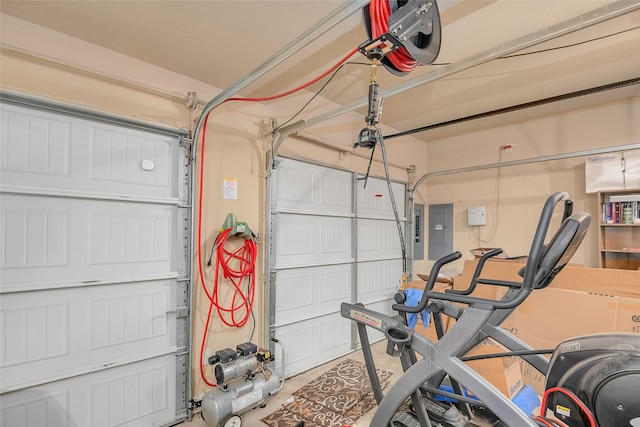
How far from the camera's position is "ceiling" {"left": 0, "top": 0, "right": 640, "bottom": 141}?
1.89 meters

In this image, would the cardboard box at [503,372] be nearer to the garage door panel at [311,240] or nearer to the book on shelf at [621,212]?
the garage door panel at [311,240]

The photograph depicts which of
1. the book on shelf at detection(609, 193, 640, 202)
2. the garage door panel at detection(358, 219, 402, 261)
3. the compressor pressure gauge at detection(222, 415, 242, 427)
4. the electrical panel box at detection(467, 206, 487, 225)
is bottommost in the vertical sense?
the compressor pressure gauge at detection(222, 415, 242, 427)

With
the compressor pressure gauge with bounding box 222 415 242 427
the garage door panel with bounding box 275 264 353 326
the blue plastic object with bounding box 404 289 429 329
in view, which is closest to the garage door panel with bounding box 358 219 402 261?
the garage door panel with bounding box 275 264 353 326

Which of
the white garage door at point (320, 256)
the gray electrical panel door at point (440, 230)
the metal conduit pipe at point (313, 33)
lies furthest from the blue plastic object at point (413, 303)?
the gray electrical panel door at point (440, 230)

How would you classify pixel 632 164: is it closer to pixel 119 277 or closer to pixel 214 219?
pixel 214 219

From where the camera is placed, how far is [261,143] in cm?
304

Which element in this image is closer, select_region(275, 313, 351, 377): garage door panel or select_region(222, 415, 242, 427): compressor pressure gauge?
select_region(222, 415, 242, 427): compressor pressure gauge

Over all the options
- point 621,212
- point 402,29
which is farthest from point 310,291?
point 621,212

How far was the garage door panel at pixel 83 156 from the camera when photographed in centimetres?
185

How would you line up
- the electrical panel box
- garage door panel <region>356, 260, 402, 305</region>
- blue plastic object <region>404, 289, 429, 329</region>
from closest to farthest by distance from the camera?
blue plastic object <region>404, 289, 429, 329</region>, garage door panel <region>356, 260, 402, 305</region>, the electrical panel box

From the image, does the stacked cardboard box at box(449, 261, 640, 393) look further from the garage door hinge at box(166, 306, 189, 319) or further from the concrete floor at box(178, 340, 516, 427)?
the garage door hinge at box(166, 306, 189, 319)

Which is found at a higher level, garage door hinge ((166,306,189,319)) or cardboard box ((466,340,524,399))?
garage door hinge ((166,306,189,319))

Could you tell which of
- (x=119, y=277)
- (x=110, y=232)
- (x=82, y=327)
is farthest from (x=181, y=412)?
(x=110, y=232)

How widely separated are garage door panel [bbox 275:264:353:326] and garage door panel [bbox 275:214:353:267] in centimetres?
12
